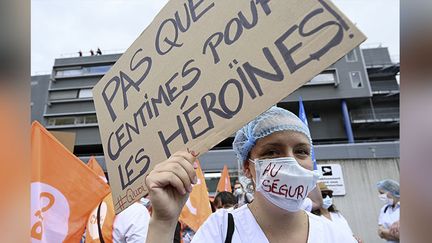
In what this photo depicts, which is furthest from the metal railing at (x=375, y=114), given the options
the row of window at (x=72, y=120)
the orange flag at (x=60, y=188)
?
the orange flag at (x=60, y=188)

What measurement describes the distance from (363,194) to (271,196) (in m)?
11.0

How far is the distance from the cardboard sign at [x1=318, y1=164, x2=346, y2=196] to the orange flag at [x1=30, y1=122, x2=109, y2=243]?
9.68m

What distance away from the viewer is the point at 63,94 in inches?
1334

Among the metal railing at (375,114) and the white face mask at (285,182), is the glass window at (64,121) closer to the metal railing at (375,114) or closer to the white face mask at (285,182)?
the metal railing at (375,114)

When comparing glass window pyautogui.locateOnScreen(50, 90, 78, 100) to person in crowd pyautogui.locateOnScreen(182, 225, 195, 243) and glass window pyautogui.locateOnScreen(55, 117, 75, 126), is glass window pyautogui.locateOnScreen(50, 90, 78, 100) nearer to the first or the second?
glass window pyautogui.locateOnScreen(55, 117, 75, 126)

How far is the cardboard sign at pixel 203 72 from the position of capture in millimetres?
945

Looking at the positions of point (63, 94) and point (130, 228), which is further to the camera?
point (63, 94)

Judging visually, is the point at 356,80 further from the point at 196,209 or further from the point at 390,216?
the point at 196,209

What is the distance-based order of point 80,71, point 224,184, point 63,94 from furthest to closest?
point 80,71 → point 63,94 → point 224,184

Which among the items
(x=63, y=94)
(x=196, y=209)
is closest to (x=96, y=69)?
(x=63, y=94)

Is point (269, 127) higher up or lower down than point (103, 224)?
higher up

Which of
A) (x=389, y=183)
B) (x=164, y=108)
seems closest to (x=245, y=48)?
(x=164, y=108)
